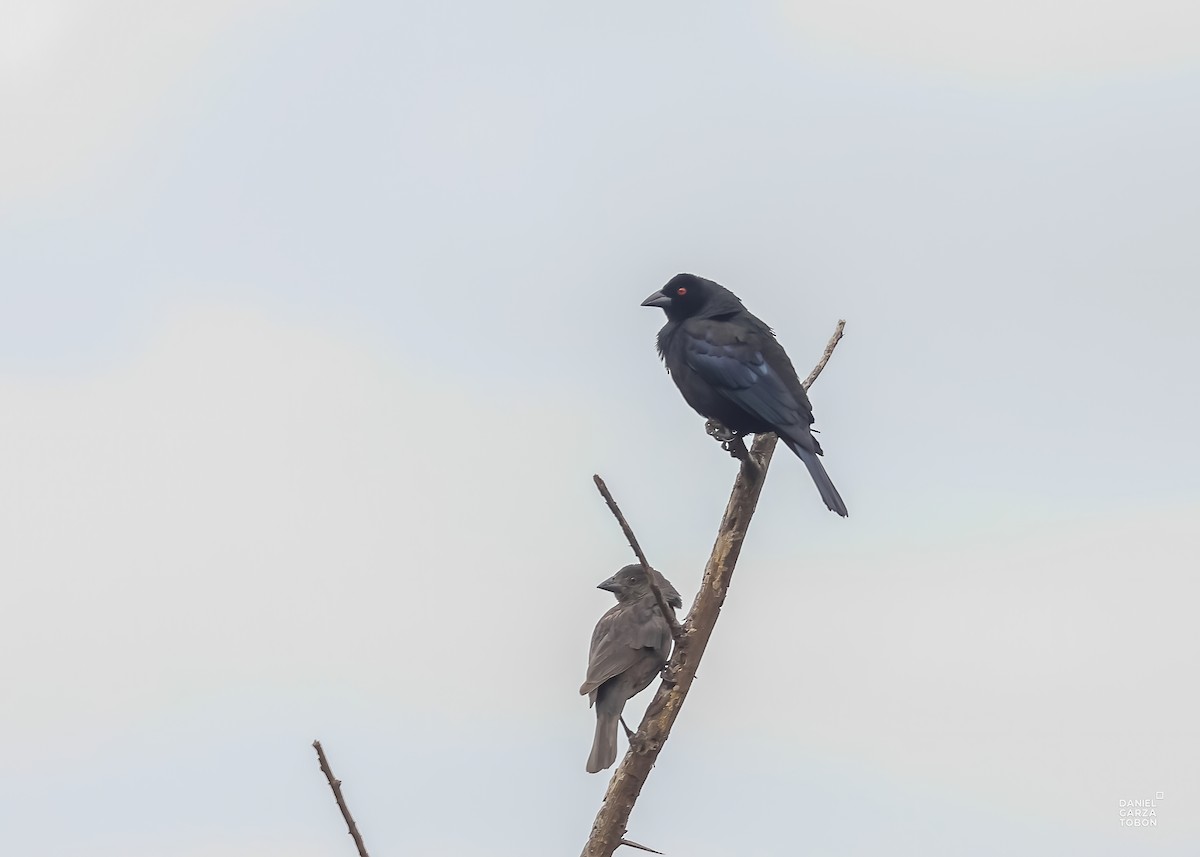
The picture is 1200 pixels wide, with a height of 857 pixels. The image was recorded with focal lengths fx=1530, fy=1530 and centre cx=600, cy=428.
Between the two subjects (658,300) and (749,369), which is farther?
(658,300)

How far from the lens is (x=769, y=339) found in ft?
43.1

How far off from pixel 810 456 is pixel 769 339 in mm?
1583

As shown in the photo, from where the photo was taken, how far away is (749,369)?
12.4 m

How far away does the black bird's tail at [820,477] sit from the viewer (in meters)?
11.6

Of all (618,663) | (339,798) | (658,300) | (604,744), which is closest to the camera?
(339,798)

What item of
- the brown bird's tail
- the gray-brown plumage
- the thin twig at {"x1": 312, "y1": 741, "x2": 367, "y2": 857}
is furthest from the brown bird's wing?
the thin twig at {"x1": 312, "y1": 741, "x2": 367, "y2": 857}

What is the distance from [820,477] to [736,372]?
1.20 meters

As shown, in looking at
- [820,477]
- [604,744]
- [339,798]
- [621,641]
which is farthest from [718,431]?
[339,798]

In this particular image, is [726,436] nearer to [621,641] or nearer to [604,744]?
[621,641]

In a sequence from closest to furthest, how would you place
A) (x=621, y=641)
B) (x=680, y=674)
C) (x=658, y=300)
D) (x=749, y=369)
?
(x=680, y=674)
(x=621, y=641)
(x=749, y=369)
(x=658, y=300)

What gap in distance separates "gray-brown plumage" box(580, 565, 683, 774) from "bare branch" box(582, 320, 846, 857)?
1.54m

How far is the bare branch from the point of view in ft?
28.4

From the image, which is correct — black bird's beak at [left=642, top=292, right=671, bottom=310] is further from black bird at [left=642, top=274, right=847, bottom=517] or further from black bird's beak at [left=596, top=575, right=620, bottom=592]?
black bird's beak at [left=596, top=575, right=620, bottom=592]

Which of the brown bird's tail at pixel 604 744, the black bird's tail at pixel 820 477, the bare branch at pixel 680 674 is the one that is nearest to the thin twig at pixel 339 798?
the bare branch at pixel 680 674
